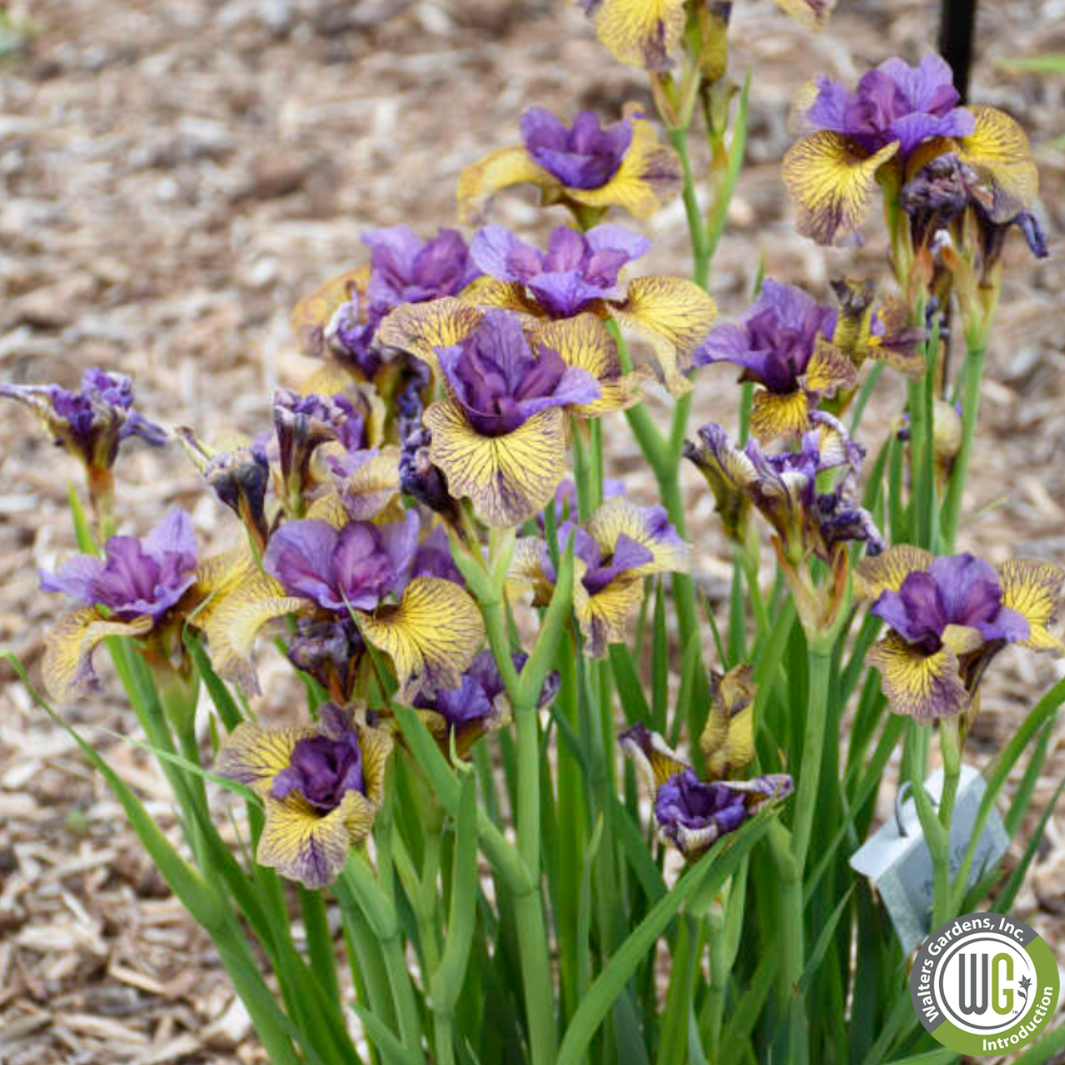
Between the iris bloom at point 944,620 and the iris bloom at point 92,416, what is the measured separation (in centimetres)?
56

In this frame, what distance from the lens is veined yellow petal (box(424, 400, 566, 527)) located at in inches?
35.2

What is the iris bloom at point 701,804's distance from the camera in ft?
3.18

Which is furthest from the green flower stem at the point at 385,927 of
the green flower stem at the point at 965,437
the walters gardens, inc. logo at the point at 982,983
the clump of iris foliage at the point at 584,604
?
the green flower stem at the point at 965,437

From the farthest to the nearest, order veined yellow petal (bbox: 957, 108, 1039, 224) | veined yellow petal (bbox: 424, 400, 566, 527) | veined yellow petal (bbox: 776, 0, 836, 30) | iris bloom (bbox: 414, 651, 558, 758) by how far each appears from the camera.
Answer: veined yellow petal (bbox: 776, 0, 836, 30), veined yellow petal (bbox: 957, 108, 1039, 224), iris bloom (bbox: 414, 651, 558, 758), veined yellow petal (bbox: 424, 400, 566, 527)

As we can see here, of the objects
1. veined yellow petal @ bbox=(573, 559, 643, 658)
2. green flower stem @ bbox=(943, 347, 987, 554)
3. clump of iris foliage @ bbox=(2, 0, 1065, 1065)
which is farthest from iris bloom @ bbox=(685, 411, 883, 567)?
green flower stem @ bbox=(943, 347, 987, 554)

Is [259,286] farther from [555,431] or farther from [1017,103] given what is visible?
[555,431]

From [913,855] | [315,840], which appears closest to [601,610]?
[315,840]

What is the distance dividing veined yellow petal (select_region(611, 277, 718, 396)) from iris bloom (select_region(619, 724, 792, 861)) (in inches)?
9.6

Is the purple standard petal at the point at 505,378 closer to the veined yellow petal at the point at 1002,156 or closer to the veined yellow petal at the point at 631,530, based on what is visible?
the veined yellow petal at the point at 631,530

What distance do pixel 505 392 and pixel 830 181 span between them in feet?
1.01

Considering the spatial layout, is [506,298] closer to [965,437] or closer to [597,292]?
[597,292]

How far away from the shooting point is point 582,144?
122 centimetres

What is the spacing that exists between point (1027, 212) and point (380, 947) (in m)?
0.71

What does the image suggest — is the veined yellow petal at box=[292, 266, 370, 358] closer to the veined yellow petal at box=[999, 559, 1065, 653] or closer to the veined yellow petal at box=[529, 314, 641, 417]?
the veined yellow petal at box=[529, 314, 641, 417]
